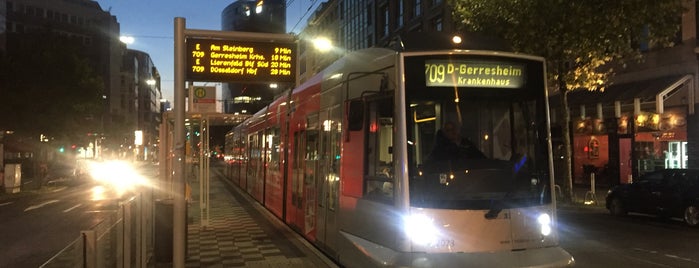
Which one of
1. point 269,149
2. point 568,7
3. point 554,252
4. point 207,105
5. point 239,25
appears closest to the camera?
point 554,252

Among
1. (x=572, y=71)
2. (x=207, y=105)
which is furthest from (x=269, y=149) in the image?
(x=572, y=71)

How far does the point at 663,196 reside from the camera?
1541cm

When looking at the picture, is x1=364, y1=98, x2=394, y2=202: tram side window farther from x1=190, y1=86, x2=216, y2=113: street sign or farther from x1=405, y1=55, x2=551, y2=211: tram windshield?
A: x1=190, y1=86, x2=216, y2=113: street sign

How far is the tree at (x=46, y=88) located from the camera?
102 feet

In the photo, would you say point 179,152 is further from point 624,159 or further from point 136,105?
point 136,105

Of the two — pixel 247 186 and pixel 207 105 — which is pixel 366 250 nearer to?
pixel 207 105

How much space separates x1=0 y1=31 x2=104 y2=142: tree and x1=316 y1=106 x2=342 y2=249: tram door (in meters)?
27.0

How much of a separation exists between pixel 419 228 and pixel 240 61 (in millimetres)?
3714

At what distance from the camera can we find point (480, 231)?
634 cm

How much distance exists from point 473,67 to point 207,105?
296 inches

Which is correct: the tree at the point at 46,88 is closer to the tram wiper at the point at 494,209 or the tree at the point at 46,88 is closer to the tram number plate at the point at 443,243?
the tram number plate at the point at 443,243

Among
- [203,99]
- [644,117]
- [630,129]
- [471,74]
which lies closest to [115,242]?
[471,74]

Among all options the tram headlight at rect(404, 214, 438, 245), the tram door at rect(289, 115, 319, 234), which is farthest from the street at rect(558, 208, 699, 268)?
the tram door at rect(289, 115, 319, 234)

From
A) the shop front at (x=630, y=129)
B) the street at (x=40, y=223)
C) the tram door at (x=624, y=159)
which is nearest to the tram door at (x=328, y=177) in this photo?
the street at (x=40, y=223)
